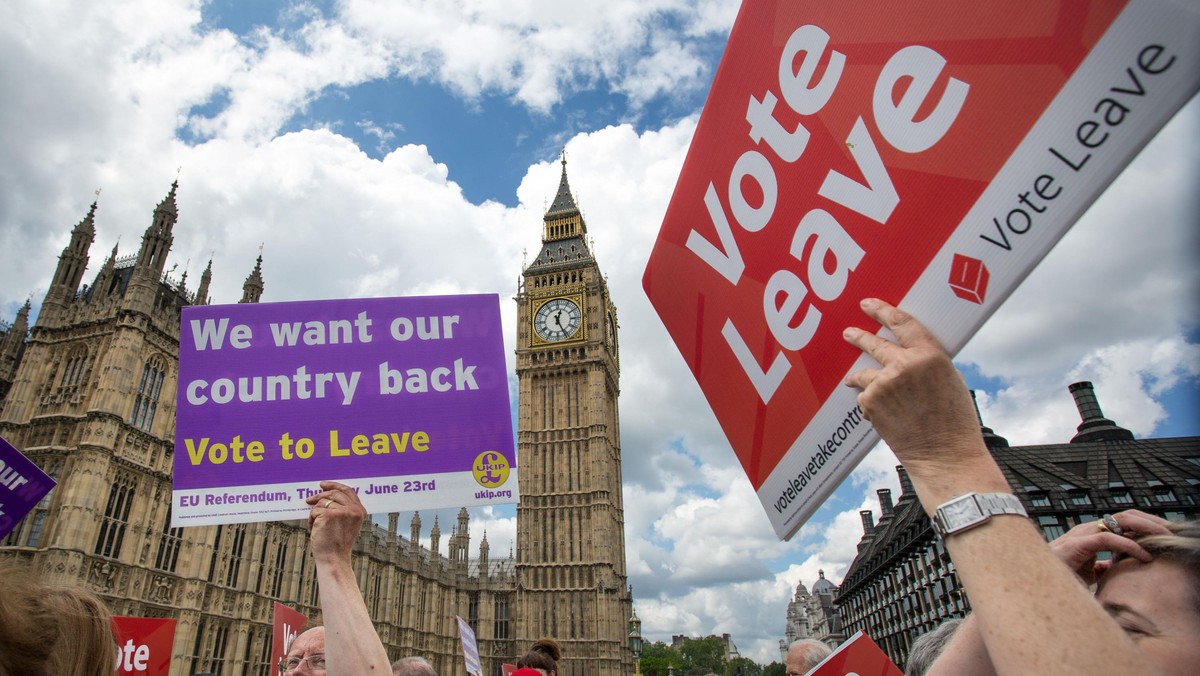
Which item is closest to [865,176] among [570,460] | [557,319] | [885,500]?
[570,460]

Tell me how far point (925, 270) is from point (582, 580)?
156 ft

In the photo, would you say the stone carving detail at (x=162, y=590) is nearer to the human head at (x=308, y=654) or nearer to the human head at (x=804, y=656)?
the human head at (x=308, y=654)

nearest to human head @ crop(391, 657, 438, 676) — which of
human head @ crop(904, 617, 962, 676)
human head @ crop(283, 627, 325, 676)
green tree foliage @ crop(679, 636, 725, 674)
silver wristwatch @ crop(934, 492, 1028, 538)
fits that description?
human head @ crop(283, 627, 325, 676)

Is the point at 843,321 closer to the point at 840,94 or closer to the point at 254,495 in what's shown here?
the point at 840,94

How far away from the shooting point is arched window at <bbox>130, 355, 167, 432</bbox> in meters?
23.1

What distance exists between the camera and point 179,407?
365 centimetres

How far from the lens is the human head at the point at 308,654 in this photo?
3.17 m

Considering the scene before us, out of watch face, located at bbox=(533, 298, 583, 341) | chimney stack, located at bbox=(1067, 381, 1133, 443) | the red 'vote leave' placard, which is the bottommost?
the red 'vote leave' placard

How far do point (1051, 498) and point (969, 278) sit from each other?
4682cm

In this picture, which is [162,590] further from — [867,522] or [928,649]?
[867,522]

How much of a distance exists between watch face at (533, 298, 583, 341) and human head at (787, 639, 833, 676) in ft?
159

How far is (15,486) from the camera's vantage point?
364 cm

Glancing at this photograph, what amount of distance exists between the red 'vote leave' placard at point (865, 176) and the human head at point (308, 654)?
229cm

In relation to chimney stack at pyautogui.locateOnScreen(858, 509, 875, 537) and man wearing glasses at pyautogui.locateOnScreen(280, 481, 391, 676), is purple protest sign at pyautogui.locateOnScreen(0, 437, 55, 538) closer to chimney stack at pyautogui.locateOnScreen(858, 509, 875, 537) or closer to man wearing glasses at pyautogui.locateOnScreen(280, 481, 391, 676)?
man wearing glasses at pyautogui.locateOnScreen(280, 481, 391, 676)
